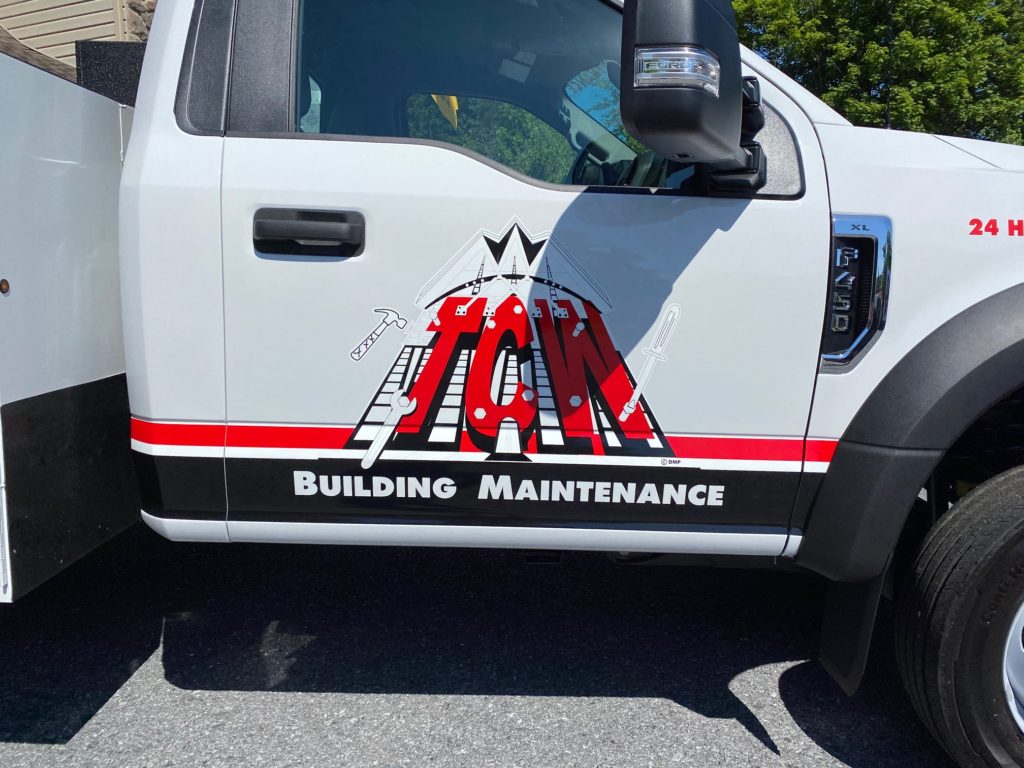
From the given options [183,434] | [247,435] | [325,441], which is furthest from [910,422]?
[183,434]

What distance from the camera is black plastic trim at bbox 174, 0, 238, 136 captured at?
1851 millimetres

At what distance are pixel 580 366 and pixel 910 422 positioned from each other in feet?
2.45

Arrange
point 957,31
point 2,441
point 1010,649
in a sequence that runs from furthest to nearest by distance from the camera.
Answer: point 957,31, point 1010,649, point 2,441

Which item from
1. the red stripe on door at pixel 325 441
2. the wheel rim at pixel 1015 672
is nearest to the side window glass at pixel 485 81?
the red stripe on door at pixel 325 441

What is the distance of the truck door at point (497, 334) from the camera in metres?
1.80

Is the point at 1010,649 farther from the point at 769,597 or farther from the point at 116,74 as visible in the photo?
the point at 116,74

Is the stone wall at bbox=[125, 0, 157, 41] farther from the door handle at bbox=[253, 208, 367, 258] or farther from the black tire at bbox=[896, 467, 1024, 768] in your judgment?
the black tire at bbox=[896, 467, 1024, 768]

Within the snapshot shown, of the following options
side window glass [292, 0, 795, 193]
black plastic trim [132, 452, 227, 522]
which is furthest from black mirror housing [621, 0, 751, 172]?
black plastic trim [132, 452, 227, 522]

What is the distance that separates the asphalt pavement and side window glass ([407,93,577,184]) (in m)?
1.50

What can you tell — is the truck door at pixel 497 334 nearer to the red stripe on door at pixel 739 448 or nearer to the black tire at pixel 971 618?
the red stripe on door at pixel 739 448

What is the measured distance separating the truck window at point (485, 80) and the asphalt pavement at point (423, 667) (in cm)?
148

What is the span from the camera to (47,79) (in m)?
1.81

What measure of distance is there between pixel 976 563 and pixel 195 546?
2.77 metres

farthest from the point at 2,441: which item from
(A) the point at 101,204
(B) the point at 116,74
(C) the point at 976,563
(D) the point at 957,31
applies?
(D) the point at 957,31
